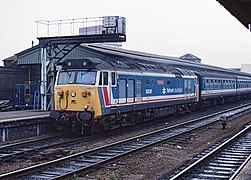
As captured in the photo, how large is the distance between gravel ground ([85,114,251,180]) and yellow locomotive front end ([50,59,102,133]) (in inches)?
135

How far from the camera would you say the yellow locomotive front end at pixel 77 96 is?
651 inches

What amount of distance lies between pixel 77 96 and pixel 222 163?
730cm

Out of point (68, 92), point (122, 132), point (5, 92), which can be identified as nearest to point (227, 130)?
point (122, 132)

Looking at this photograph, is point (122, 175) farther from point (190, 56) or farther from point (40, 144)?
point (190, 56)

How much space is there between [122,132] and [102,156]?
20.4 ft

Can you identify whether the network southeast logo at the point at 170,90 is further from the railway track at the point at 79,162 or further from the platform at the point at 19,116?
the railway track at the point at 79,162

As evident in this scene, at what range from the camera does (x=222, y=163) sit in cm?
1169

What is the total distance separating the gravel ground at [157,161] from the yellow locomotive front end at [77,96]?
3.42 m

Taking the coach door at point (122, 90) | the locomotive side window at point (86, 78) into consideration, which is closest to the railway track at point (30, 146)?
the locomotive side window at point (86, 78)

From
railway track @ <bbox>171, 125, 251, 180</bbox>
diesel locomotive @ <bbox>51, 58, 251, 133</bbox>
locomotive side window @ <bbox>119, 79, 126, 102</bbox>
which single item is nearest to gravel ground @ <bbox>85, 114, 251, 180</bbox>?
railway track @ <bbox>171, 125, 251, 180</bbox>

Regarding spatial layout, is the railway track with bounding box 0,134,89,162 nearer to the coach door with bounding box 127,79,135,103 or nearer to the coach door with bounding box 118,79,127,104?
the coach door with bounding box 118,79,127,104

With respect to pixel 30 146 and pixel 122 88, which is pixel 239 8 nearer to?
pixel 122 88

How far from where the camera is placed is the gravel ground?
10.3 metres

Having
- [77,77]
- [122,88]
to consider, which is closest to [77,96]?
[77,77]
